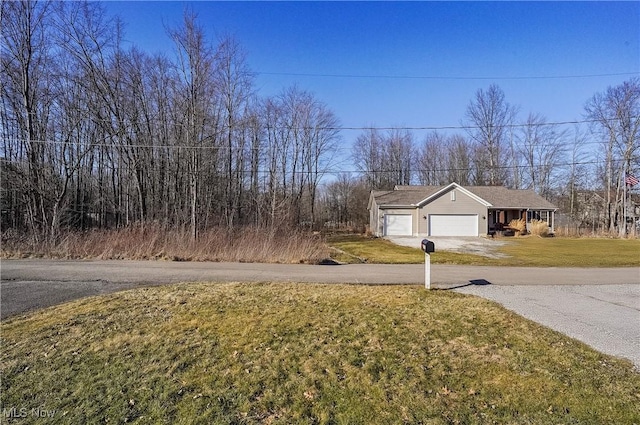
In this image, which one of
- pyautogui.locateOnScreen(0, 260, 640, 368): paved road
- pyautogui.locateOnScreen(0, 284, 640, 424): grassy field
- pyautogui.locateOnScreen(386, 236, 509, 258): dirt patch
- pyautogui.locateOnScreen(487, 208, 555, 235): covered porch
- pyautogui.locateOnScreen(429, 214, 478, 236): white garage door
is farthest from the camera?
pyautogui.locateOnScreen(487, 208, 555, 235): covered porch

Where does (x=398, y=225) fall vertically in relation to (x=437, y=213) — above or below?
below

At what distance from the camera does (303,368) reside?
354cm

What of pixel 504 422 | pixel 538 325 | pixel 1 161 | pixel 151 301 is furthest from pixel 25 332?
pixel 1 161

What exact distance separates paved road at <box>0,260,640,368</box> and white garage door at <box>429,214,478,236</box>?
19186 mm

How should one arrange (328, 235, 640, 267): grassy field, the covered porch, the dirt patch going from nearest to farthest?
(328, 235, 640, 267): grassy field, the dirt patch, the covered porch

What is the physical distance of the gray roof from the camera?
32.0 meters

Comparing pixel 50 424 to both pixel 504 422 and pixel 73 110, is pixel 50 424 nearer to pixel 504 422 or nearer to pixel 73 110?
pixel 504 422

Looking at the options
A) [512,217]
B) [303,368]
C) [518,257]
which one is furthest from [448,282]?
[512,217]

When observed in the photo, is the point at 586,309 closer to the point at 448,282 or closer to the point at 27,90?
the point at 448,282

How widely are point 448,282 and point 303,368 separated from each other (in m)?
6.21

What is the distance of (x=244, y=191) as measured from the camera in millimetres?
26047

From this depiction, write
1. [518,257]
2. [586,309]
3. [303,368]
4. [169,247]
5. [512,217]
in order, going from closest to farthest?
[303,368]
[586,309]
[169,247]
[518,257]
[512,217]

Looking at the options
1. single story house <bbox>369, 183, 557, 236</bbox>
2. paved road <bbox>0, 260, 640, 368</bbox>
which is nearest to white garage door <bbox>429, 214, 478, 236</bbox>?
single story house <bbox>369, 183, 557, 236</bbox>

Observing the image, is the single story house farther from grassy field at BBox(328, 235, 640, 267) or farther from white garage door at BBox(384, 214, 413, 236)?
grassy field at BBox(328, 235, 640, 267)
